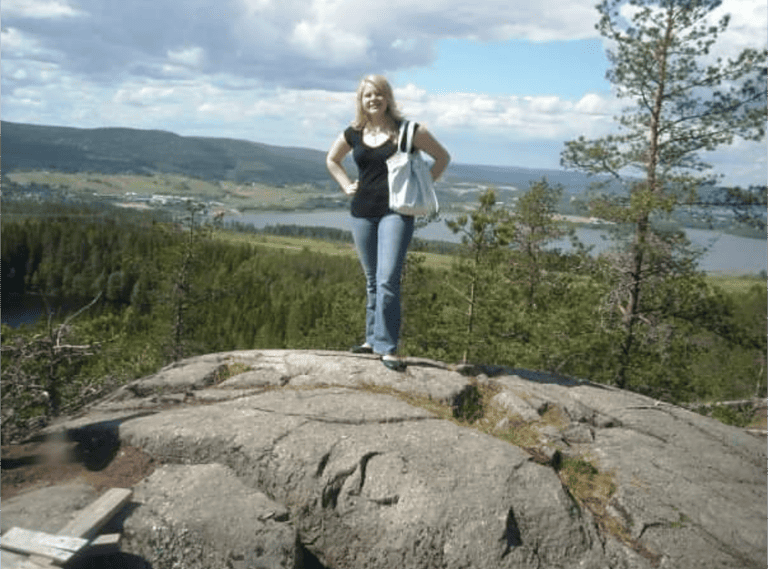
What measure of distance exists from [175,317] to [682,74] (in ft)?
75.8

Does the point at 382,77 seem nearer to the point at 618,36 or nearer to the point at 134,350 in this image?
the point at 618,36

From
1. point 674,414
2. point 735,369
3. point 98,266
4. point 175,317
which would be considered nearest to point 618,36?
point 674,414

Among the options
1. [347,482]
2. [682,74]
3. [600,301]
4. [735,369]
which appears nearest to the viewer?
[347,482]

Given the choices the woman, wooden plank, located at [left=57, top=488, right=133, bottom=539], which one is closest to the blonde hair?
the woman

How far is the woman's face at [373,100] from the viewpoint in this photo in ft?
23.9

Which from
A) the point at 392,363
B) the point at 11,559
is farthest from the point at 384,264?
the point at 11,559

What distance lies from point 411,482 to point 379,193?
360cm

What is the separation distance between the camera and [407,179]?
290 inches

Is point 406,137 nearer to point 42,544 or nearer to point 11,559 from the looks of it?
point 42,544

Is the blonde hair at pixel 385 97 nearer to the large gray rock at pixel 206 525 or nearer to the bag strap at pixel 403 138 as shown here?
the bag strap at pixel 403 138

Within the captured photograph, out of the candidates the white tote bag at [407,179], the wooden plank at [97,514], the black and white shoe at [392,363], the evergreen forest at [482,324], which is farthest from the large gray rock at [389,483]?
the white tote bag at [407,179]

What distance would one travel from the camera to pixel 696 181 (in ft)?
60.6

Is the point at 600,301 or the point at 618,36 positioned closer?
the point at 600,301

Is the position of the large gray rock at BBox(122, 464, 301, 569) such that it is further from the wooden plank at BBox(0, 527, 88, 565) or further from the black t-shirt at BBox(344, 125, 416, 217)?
Result: the black t-shirt at BBox(344, 125, 416, 217)
